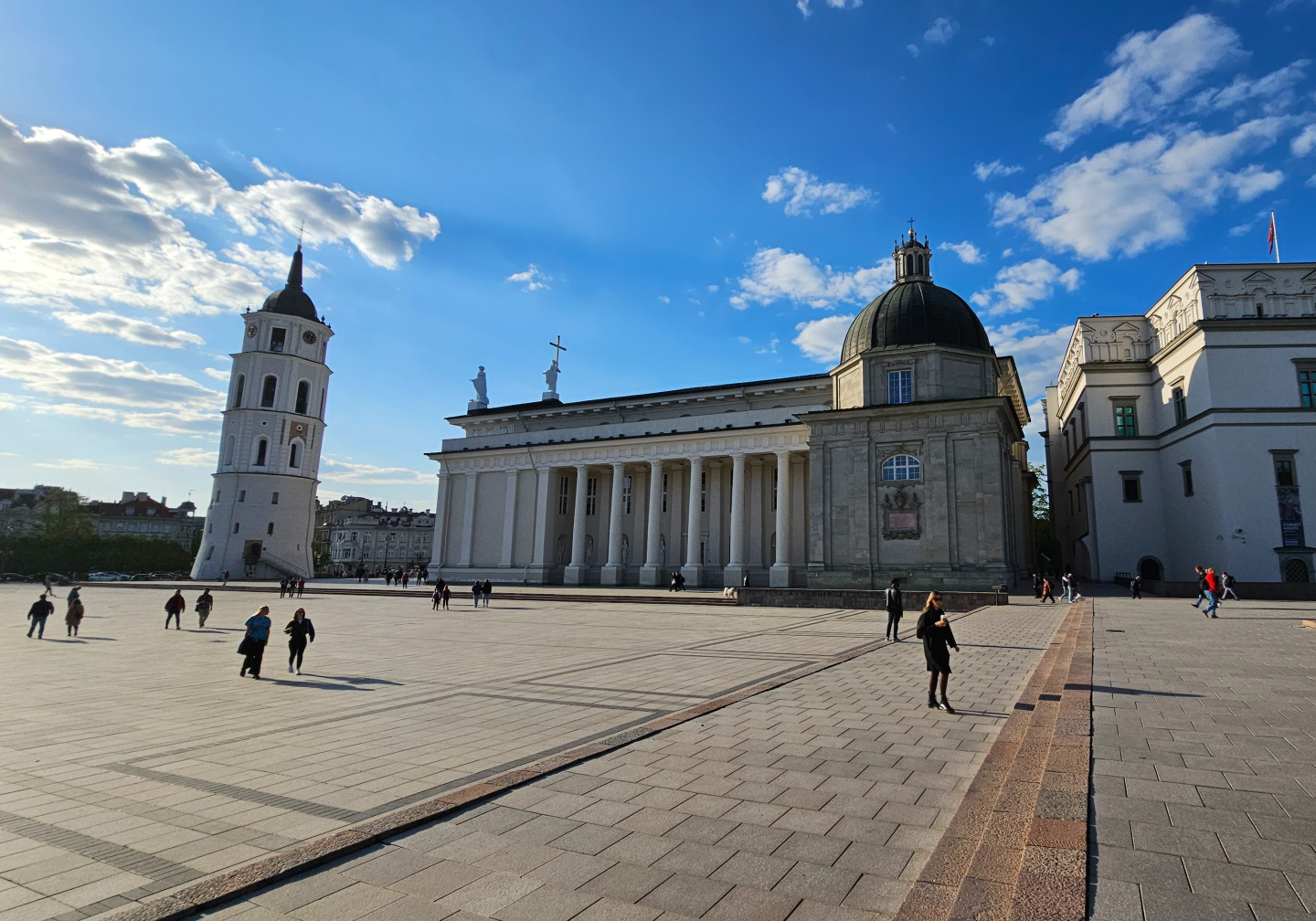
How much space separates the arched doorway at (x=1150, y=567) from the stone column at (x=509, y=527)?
142 feet

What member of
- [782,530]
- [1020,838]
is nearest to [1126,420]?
[782,530]

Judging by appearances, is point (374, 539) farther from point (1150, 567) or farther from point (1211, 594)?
point (1211, 594)

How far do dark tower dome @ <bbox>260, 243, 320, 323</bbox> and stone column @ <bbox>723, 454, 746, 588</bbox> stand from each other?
49.9 meters

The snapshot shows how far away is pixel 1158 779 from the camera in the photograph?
5828 millimetres

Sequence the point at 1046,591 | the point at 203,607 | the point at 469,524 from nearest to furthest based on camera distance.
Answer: the point at 203,607, the point at 1046,591, the point at 469,524

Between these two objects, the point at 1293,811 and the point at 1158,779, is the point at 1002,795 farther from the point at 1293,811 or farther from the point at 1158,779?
the point at 1293,811

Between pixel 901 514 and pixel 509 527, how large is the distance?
29.5 meters

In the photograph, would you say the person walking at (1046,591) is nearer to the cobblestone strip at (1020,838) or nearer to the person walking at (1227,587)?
the person walking at (1227,587)

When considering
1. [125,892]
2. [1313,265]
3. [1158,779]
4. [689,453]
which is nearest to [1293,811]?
[1158,779]

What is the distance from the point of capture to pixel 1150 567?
4497cm

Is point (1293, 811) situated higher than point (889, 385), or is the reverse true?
point (889, 385)

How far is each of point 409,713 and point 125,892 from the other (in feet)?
16.8

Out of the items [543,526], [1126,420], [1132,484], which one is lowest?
[543,526]

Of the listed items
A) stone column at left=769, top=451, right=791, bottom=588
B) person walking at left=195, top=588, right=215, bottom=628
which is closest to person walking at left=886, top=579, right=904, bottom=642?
person walking at left=195, top=588, right=215, bottom=628
